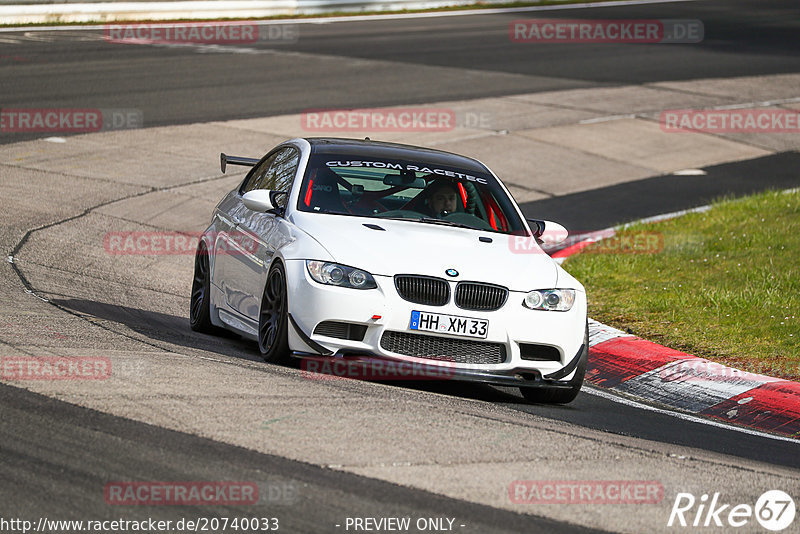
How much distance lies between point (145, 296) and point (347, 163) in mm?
2942

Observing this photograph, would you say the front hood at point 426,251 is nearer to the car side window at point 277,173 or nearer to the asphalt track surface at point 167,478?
the car side window at point 277,173

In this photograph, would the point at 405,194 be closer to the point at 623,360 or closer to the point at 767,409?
the point at 623,360

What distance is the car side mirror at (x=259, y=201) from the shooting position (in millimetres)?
8828

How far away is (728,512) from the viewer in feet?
18.7

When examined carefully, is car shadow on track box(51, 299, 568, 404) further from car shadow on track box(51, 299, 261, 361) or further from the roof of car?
the roof of car

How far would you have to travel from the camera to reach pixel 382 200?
913cm

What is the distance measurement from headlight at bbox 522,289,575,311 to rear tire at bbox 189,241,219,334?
293 cm

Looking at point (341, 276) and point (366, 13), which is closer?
point (341, 276)

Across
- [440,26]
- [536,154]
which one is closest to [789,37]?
[440,26]

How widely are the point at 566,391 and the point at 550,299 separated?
66cm

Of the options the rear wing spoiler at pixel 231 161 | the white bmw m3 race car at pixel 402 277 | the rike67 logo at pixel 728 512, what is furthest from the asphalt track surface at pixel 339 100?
the rear wing spoiler at pixel 231 161

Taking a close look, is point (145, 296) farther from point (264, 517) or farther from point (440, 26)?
point (440, 26)

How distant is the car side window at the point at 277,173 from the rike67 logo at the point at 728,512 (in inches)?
165

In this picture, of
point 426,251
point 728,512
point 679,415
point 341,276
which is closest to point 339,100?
point 426,251
